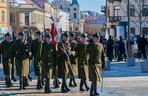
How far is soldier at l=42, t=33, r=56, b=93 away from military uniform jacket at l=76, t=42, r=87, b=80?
85cm

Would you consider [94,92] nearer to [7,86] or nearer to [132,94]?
[132,94]

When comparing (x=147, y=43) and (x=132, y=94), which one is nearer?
(x=132, y=94)

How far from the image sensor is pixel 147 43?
3628 centimetres

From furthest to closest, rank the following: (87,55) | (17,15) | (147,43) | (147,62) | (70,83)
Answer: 1. (17,15)
2. (147,43)
3. (147,62)
4. (70,83)
5. (87,55)

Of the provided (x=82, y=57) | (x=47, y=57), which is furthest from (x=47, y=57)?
(x=82, y=57)

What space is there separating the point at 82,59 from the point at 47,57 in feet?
3.74

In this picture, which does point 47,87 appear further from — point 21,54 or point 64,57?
point 21,54

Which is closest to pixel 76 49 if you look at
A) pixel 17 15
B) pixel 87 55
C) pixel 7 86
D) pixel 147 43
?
pixel 87 55

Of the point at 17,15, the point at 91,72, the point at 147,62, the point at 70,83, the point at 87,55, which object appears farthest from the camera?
the point at 17,15

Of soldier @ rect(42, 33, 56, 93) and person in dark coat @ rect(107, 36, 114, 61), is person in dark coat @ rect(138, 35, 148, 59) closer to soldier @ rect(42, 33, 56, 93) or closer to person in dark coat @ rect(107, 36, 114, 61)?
person in dark coat @ rect(107, 36, 114, 61)

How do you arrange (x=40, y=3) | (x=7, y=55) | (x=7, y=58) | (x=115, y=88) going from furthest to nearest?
1. (x=40, y=3)
2. (x=7, y=58)
3. (x=7, y=55)
4. (x=115, y=88)

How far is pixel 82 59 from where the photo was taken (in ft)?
60.2

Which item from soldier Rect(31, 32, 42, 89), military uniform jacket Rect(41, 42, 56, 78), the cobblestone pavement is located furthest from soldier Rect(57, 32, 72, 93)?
soldier Rect(31, 32, 42, 89)

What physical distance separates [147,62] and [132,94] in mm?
8757
